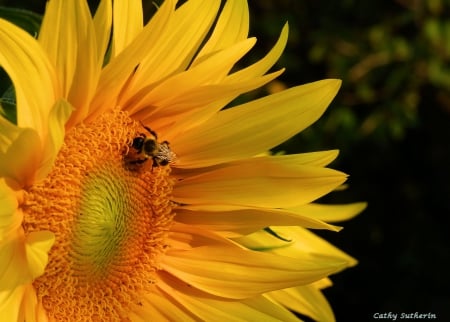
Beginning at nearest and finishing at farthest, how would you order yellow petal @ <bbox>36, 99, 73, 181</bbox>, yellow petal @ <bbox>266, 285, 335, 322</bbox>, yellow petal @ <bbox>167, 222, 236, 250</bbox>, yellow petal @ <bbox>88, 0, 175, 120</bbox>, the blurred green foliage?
yellow petal @ <bbox>36, 99, 73, 181</bbox>, yellow petal @ <bbox>88, 0, 175, 120</bbox>, yellow petal @ <bbox>167, 222, 236, 250</bbox>, yellow petal @ <bbox>266, 285, 335, 322</bbox>, the blurred green foliage

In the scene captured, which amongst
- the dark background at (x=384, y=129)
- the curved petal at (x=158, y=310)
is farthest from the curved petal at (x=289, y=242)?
the dark background at (x=384, y=129)

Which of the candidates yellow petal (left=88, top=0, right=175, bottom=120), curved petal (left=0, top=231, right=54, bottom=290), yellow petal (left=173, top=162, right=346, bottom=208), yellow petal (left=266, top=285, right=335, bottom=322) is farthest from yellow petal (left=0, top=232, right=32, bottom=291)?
yellow petal (left=266, top=285, right=335, bottom=322)

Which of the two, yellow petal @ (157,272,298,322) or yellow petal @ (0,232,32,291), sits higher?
yellow petal @ (157,272,298,322)

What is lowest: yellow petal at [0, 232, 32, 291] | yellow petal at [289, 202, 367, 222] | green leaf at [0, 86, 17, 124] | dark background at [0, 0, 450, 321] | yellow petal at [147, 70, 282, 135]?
yellow petal at [0, 232, 32, 291]

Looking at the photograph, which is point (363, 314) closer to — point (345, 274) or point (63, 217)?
point (345, 274)

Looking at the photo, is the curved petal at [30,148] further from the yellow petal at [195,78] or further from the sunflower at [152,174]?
the yellow petal at [195,78]

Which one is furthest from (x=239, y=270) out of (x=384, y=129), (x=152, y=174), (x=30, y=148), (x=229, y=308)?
(x=384, y=129)

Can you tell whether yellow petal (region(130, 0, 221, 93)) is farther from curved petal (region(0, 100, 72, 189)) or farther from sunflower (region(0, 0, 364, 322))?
curved petal (region(0, 100, 72, 189))

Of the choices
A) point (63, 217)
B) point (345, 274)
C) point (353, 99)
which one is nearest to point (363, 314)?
point (345, 274)
